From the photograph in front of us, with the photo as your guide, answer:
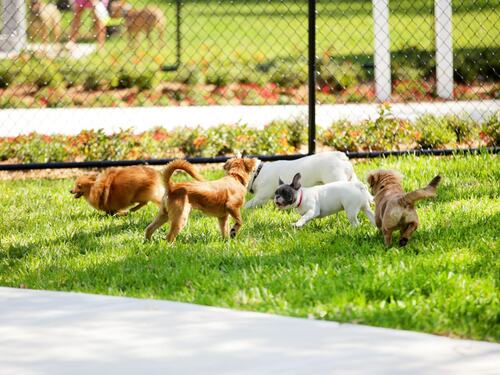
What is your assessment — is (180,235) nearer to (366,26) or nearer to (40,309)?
(40,309)

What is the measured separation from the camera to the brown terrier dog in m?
6.37

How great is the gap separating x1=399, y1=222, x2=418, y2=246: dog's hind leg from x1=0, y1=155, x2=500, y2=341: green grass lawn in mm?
65

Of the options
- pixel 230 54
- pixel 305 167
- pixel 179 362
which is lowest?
pixel 179 362

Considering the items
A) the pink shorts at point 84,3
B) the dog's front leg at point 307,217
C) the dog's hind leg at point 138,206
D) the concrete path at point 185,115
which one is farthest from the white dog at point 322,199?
the pink shorts at point 84,3

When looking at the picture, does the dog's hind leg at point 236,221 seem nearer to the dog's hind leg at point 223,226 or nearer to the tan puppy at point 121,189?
the dog's hind leg at point 223,226

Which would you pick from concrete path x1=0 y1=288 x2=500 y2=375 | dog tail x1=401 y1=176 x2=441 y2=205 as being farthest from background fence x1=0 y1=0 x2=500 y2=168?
concrete path x1=0 y1=288 x2=500 y2=375

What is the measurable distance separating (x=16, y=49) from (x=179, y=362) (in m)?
12.5

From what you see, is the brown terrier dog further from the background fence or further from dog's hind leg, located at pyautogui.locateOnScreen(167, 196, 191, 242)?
the background fence

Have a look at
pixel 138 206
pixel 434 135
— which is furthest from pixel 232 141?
pixel 138 206

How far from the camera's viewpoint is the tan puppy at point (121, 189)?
7961 mm

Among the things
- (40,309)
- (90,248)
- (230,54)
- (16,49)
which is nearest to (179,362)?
(40,309)

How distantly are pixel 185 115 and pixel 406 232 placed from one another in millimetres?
6597

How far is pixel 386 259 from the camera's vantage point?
20.4 ft

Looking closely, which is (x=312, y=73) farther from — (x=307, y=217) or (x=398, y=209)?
(x=398, y=209)
